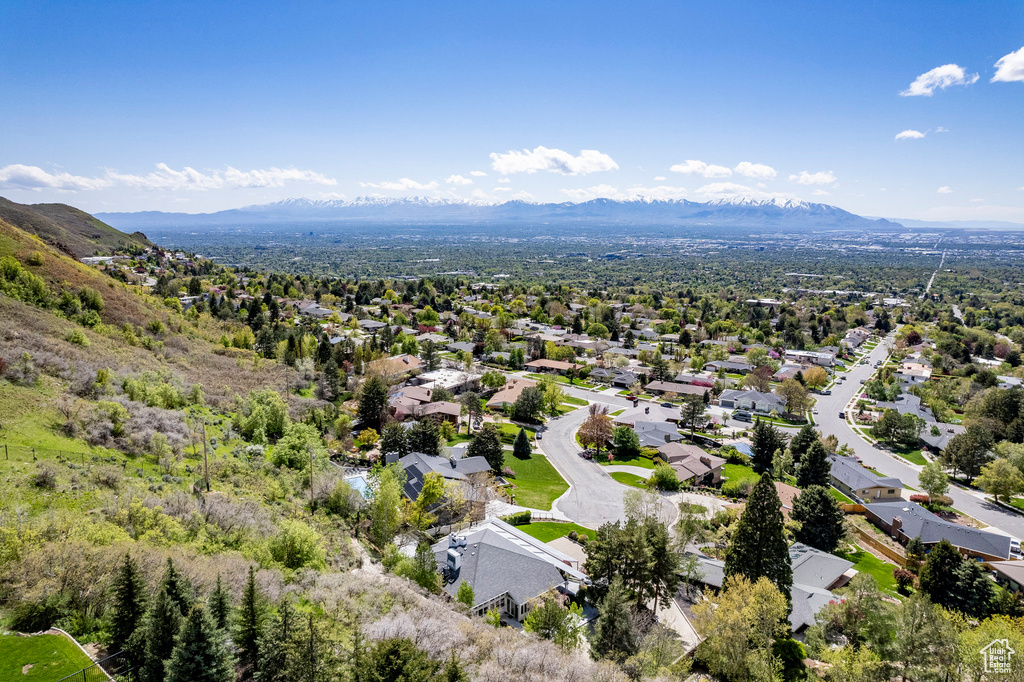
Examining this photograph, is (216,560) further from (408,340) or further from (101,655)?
(408,340)

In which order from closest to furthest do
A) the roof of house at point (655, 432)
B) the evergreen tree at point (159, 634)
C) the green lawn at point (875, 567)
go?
the evergreen tree at point (159, 634), the green lawn at point (875, 567), the roof of house at point (655, 432)

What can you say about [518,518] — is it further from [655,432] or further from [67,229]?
[67,229]

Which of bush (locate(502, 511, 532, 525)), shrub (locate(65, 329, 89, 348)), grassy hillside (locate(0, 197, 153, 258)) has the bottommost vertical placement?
bush (locate(502, 511, 532, 525))

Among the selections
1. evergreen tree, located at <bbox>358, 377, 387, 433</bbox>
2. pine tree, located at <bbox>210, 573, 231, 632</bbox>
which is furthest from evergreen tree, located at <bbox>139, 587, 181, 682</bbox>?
evergreen tree, located at <bbox>358, 377, 387, 433</bbox>

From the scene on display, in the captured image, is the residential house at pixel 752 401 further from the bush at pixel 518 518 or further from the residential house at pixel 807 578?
the bush at pixel 518 518

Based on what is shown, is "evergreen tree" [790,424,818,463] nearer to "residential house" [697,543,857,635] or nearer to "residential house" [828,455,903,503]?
"residential house" [828,455,903,503]

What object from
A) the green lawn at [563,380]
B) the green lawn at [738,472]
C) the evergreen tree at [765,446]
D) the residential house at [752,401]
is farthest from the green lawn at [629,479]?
the green lawn at [563,380]
